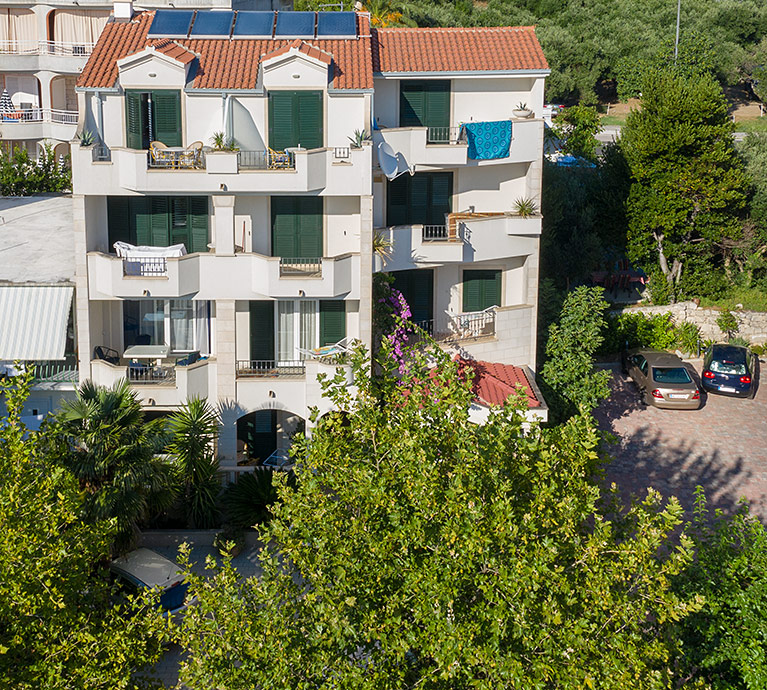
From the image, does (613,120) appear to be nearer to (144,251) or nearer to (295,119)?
(295,119)

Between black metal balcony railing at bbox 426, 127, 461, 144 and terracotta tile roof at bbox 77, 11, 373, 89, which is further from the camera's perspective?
black metal balcony railing at bbox 426, 127, 461, 144

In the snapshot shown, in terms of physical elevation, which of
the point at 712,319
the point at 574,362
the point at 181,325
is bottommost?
the point at 712,319

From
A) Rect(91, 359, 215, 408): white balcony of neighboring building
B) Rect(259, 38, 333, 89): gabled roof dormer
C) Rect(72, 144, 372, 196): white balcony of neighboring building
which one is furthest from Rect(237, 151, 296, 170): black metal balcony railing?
Rect(91, 359, 215, 408): white balcony of neighboring building

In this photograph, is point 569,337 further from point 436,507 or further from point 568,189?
point 436,507

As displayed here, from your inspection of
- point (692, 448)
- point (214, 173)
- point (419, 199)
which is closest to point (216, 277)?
point (214, 173)

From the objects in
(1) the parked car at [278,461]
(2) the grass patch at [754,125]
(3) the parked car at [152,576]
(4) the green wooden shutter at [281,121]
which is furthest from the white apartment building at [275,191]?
(2) the grass patch at [754,125]

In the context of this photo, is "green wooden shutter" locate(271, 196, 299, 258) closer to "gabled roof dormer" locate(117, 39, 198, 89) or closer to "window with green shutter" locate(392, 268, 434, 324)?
"window with green shutter" locate(392, 268, 434, 324)
